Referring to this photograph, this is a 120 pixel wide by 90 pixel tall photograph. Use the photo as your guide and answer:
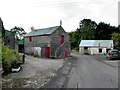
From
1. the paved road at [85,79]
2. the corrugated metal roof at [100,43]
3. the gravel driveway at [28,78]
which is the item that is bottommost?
the gravel driveway at [28,78]

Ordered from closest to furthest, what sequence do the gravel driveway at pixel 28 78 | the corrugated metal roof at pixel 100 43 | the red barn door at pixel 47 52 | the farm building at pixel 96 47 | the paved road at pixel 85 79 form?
the paved road at pixel 85 79 < the gravel driveway at pixel 28 78 < the red barn door at pixel 47 52 < the farm building at pixel 96 47 < the corrugated metal roof at pixel 100 43

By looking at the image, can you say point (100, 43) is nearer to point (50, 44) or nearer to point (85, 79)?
point (50, 44)

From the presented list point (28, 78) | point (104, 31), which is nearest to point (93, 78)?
point (28, 78)

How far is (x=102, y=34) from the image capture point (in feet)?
270

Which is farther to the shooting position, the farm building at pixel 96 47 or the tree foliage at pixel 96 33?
the tree foliage at pixel 96 33

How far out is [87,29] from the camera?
313ft

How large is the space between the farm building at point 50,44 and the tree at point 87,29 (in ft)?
130

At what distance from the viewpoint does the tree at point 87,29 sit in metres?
87.7

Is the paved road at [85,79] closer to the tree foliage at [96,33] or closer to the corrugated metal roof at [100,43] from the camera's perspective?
the corrugated metal roof at [100,43]

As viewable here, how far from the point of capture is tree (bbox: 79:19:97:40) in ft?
288

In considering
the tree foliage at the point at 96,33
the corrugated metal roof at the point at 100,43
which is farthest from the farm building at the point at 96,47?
the tree foliage at the point at 96,33

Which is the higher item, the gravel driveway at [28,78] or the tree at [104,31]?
the tree at [104,31]

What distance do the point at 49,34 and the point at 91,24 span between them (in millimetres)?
64438

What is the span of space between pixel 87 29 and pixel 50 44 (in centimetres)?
5384
